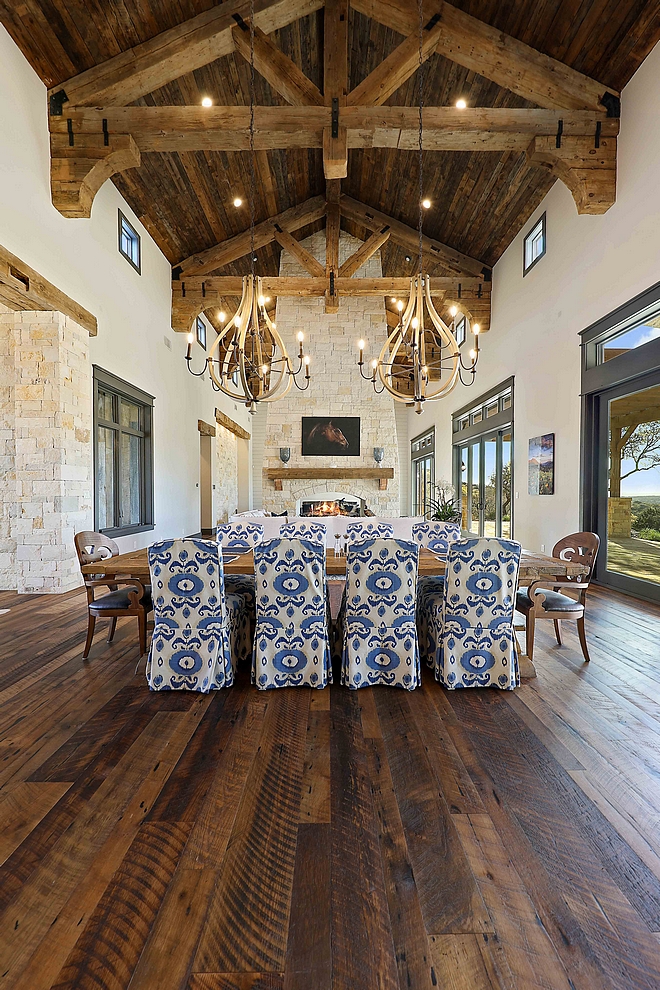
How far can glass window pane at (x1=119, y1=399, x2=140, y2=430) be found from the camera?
6.73 meters

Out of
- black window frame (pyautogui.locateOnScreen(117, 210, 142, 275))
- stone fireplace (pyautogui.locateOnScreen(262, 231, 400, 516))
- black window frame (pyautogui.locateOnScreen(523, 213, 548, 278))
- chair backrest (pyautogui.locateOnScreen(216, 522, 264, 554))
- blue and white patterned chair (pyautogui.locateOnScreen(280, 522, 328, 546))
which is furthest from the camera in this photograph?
stone fireplace (pyautogui.locateOnScreen(262, 231, 400, 516))

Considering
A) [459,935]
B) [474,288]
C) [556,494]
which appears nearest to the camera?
[459,935]

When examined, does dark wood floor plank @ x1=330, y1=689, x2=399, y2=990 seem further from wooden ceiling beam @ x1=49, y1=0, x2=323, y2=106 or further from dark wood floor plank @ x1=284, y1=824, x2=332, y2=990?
wooden ceiling beam @ x1=49, y1=0, x2=323, y2=106

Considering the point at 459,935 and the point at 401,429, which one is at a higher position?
the point at 401,429

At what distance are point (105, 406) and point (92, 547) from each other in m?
3.06

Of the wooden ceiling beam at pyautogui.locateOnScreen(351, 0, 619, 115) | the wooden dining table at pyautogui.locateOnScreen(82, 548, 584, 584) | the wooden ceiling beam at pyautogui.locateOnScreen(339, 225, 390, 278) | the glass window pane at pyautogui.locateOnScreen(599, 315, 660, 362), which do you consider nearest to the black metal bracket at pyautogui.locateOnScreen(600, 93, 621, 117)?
the wooden ceiling beam at pyautogui.locateOnScreen(351, 0, 619, 115)

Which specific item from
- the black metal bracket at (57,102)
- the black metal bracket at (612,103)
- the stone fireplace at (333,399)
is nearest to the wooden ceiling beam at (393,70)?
the black metal bracket at (612,103)

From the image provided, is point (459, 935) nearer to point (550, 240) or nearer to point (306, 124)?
point (306, 124)

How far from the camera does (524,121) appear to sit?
499cm

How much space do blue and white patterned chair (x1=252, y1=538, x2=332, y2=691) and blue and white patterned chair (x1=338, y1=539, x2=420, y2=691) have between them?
146 mm

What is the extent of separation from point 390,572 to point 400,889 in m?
1.49

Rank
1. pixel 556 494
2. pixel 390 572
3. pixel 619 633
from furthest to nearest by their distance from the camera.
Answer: pixel 556 494
pixel 619 633
pixel 390 572

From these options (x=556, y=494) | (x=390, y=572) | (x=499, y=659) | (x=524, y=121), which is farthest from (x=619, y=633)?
(x=524, y=121)

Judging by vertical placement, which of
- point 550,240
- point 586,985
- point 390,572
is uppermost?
point 550,240
